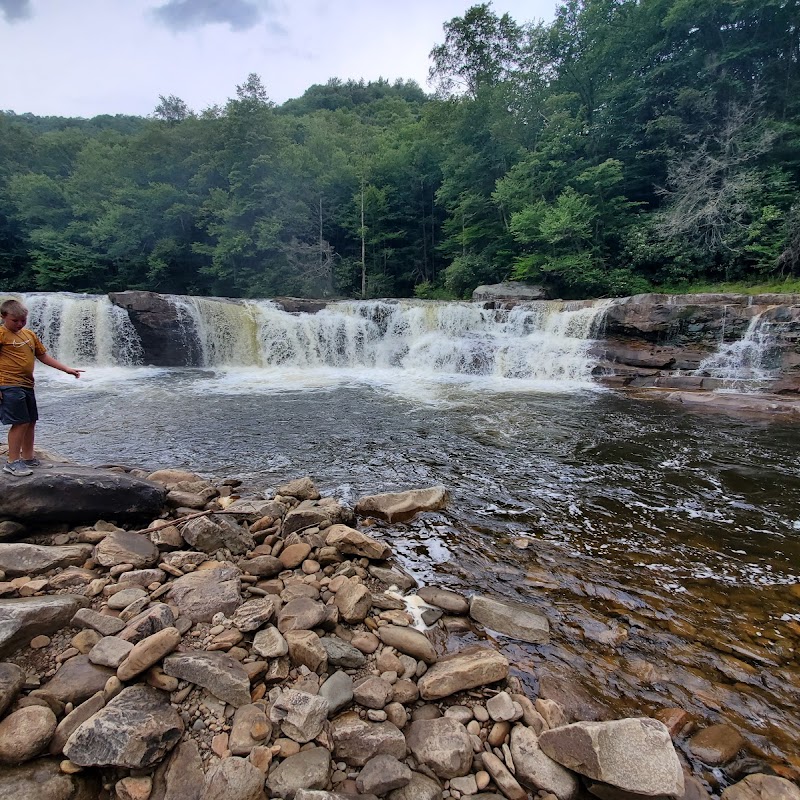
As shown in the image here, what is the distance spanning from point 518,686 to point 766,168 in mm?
21364

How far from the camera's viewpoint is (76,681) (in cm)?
175

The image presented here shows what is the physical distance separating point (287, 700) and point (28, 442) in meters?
3.51

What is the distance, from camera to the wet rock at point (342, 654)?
211cm

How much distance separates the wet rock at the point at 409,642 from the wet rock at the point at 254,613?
2.08 feet

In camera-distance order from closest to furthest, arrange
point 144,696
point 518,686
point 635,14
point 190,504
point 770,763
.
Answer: point 144,696 < point 770,763 < point 518,686 < point 190,504 < point 635,14

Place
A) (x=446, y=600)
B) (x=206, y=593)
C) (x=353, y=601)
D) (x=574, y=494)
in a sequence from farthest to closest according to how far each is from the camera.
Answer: (x=574, y=494) → (x=446, y=600) → (x=353, y=601) → (x=206, y=593)

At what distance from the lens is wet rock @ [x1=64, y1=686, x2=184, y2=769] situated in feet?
4.77

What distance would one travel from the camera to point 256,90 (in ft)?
78.1

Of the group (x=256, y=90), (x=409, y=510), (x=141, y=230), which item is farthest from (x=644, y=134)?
(x=141, y=230)

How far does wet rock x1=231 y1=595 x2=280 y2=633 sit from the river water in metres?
1.19

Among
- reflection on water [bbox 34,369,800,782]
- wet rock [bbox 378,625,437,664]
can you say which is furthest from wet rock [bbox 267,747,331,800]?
reflection on water [bbox 34,369,800,782]

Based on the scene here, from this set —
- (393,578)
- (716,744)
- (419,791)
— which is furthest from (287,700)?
(716,744)

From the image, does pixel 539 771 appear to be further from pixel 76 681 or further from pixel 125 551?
pixel 125 551

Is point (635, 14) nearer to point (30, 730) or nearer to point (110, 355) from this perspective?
point (110, 355)
